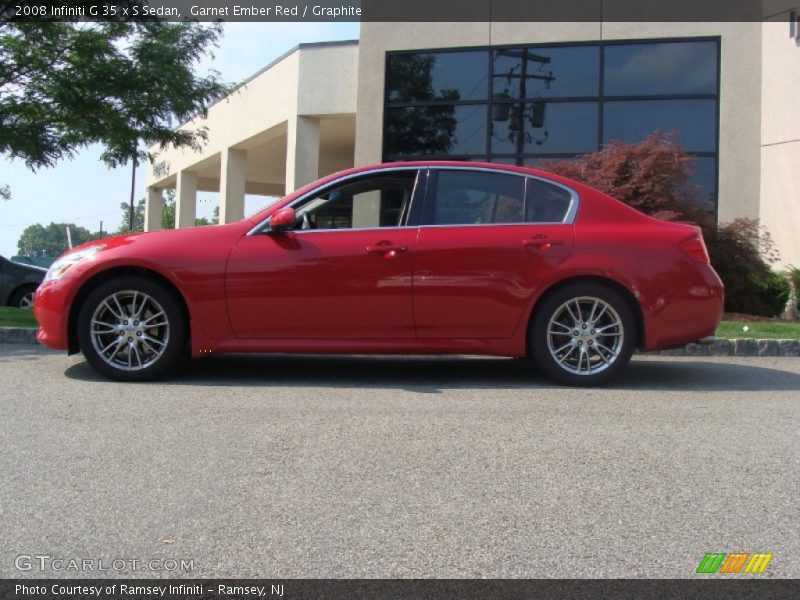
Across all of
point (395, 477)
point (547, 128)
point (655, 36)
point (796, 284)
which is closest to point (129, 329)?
point (395, 477)

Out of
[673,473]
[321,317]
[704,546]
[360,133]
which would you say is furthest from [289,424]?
[360,133]

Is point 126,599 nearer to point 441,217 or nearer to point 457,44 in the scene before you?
point 441,217

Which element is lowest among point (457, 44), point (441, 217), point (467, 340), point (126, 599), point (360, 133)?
point (126, 599)

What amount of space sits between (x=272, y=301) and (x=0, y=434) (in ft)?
6.87

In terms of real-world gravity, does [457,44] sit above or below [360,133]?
above

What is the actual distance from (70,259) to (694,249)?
4730 millimetres

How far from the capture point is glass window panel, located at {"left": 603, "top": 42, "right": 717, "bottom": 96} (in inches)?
563

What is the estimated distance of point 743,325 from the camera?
9.66 metres

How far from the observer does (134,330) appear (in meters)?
5.90

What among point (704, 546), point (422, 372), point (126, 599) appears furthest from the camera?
point (422, 372)

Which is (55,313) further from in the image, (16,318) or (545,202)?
(16,318)

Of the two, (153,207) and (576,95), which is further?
(153,207)

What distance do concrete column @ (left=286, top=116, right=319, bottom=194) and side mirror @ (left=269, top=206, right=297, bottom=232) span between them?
1186 cm

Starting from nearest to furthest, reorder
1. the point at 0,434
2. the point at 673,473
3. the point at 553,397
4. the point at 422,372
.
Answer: the point at 673,473 < the point at 0,434 < the point at 553,397 < the point at 422,372
